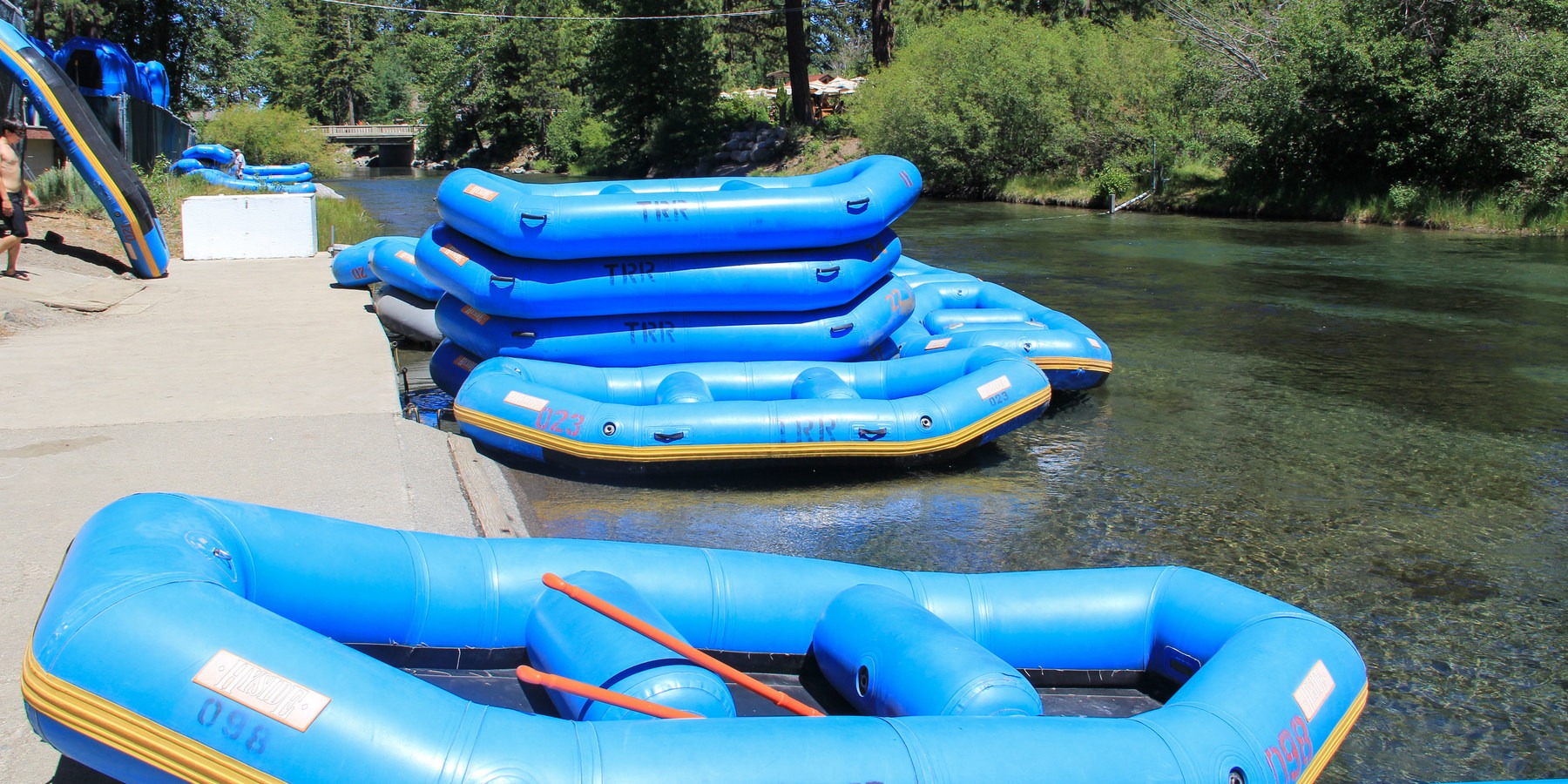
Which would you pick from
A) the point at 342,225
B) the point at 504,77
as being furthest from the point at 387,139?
the point at 342,225

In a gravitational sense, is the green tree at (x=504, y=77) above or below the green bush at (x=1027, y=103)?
above

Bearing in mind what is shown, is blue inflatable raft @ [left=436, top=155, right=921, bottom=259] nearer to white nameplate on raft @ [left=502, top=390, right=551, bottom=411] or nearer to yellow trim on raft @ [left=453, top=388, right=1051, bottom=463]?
white nameplate on raft @ [left=502, top=390, right=551, bottom=411]

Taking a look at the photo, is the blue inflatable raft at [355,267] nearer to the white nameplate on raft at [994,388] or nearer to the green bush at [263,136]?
the white nameplate on raft at [994,388]

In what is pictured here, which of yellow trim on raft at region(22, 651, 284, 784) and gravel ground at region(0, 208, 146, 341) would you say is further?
gravel ground at region(0, 208, 146, 341)

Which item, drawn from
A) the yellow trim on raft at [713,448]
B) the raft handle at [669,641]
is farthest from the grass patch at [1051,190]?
the raft handle at [669,641]

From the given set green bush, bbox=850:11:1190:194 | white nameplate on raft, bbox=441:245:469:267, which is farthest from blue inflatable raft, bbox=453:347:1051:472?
green bush, bbox=850:11:1190:194

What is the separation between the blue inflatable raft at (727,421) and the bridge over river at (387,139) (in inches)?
2274

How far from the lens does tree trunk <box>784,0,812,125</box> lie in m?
40.3

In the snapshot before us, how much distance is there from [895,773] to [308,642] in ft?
5.13

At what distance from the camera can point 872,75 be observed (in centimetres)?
3803

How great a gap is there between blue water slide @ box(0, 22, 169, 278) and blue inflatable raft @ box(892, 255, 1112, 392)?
7.50 meters

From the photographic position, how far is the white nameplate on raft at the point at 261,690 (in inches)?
109

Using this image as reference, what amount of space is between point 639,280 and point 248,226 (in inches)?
324

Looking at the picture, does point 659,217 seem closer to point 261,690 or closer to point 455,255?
point 455,255
